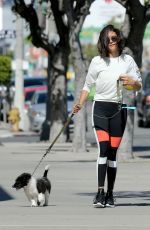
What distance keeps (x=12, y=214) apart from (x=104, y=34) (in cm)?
222

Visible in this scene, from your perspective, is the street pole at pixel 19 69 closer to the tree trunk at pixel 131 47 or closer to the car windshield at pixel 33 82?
the car windshield at pixel 33 82

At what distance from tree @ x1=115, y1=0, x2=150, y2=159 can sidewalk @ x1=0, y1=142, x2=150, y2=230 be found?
387 mm

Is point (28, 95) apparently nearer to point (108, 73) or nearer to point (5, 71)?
point (5, 71)

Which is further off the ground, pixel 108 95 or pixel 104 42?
pixel 104 42

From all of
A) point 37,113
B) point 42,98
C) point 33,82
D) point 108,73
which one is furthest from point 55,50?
point 33,82

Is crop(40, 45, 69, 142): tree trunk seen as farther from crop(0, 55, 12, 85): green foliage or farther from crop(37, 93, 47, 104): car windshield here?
crop(0, 55, 12, 85): green foliage

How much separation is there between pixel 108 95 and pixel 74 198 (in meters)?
2.07

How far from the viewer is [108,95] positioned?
37.0 ft

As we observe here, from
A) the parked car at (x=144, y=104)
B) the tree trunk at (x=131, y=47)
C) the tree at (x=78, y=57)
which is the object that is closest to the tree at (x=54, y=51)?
the tree at (x=78, y=57)

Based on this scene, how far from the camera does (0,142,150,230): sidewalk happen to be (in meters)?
9.88

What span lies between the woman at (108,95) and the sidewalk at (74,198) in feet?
1.89

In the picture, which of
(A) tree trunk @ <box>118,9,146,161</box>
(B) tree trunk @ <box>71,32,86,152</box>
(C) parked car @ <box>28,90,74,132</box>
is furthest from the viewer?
(C) parked car @ <box>28,90,74,132</box>

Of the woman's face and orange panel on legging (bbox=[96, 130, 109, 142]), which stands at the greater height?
the woman's face

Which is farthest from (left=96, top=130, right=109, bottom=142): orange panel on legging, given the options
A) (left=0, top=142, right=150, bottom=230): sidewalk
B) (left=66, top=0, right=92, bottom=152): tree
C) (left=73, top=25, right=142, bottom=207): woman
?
(left=66, top=0, right=92, bottom=152): tree
